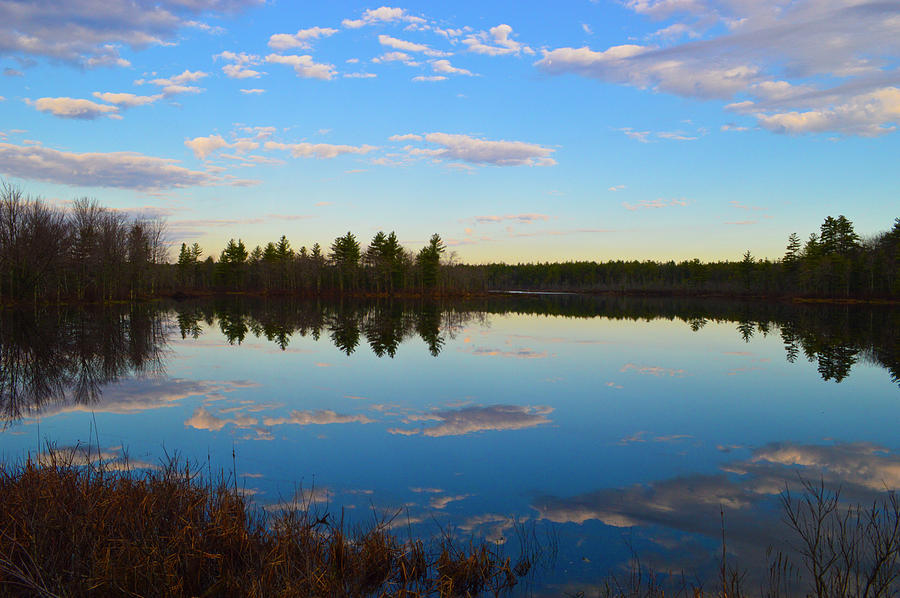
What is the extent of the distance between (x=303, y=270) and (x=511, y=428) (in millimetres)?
95732

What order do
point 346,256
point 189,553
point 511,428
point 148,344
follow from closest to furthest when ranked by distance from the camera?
point 189,553
point 511,428
point 148,344
point 346,256

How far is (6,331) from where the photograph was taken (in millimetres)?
30297

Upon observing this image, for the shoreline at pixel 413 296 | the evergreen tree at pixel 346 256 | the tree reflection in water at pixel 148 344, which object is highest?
the evergreen tree at pixel 346 256

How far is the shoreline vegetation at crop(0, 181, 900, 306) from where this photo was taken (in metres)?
53.3

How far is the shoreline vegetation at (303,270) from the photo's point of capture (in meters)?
53.3

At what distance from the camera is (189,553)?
532cm

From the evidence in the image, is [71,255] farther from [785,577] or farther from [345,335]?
[785,577]

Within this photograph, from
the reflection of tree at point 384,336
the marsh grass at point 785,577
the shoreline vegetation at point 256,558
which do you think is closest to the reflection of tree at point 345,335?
the reflection of tree at point 384,336

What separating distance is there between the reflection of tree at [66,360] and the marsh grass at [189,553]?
8.92 meters

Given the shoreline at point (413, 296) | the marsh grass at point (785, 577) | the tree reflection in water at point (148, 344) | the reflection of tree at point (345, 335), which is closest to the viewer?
the marsh grass at point (785, 577)


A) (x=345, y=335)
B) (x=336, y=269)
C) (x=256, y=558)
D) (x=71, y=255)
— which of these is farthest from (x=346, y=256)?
(x=256, y=558)

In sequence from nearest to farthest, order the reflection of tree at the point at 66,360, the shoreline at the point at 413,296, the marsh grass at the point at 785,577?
the marsh grass at the point at 785,577
the reflection of tree at the point at 66,360
the shoreline at the point at 413,296

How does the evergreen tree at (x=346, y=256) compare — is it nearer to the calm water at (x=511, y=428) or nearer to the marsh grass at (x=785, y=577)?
the calm water at (x=511, y=428)

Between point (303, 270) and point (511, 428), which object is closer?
point (511, 428)
